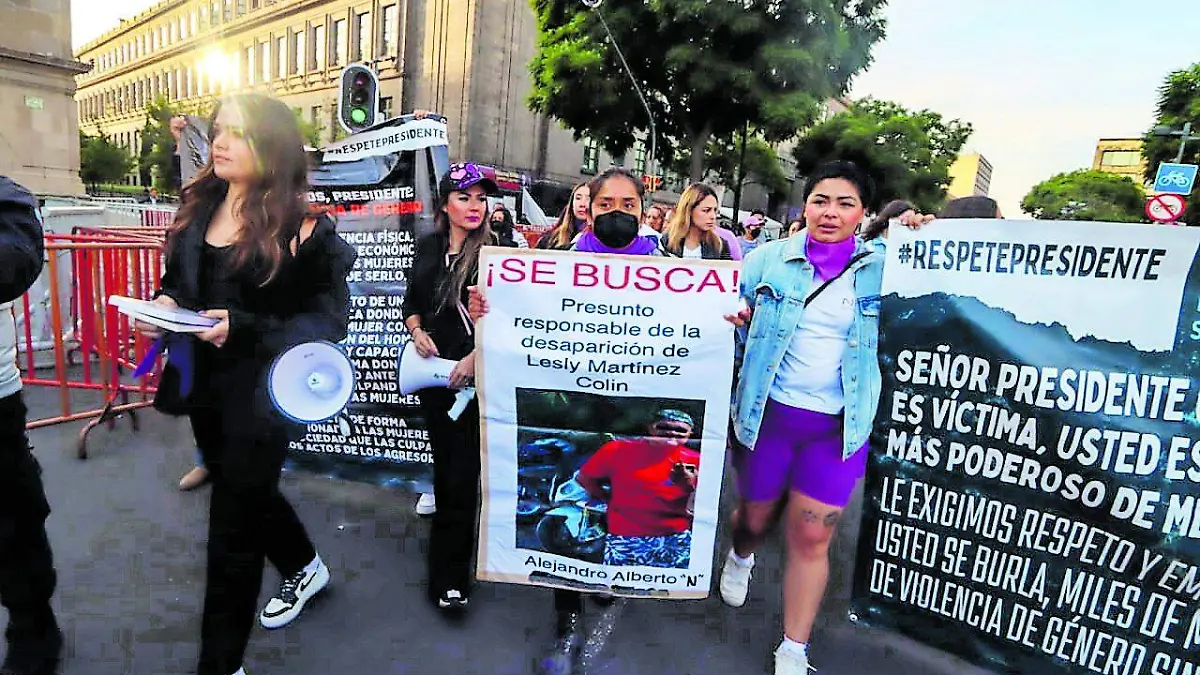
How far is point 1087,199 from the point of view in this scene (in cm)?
4447

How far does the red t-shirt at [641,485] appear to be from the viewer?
241 centimetres

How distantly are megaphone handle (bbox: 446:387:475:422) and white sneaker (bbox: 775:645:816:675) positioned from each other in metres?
1.56

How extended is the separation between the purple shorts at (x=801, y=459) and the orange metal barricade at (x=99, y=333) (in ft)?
12.7

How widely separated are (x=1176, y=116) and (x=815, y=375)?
42992 mm

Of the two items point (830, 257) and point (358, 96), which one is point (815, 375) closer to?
point (830, 257)

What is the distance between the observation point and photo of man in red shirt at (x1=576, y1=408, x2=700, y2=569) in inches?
94.6

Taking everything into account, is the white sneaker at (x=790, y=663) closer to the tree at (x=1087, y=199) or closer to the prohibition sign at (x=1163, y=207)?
the prohibition sign at (x=1163, y=207)

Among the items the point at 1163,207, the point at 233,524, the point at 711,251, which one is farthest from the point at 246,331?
the point at 1163,207

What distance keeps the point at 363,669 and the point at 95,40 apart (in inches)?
4342

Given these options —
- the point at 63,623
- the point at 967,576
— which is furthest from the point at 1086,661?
the point at 63,623

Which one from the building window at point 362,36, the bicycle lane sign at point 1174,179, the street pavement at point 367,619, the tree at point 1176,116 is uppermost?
the building window at point 362,36

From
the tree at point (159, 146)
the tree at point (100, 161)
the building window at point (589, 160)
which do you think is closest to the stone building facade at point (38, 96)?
the tree at point (159, 146)

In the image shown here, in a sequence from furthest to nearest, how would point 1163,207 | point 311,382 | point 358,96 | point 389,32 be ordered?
point 389,32 → point 1163,207 → point 358,96 → point 311,382

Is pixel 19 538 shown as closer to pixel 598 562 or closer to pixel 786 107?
pixel 598 562
